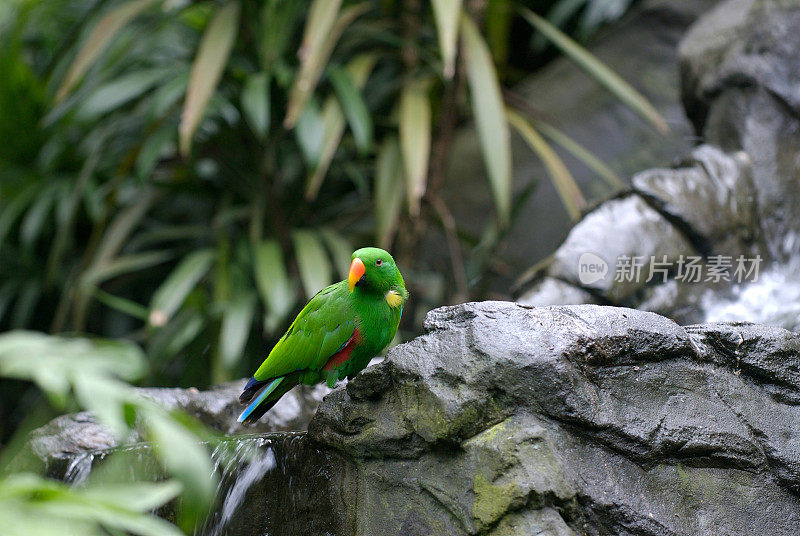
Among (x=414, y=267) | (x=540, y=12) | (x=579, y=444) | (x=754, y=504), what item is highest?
(x=540, y=12)

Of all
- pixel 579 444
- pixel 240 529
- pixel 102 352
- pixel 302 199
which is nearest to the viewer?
pixel 102 352

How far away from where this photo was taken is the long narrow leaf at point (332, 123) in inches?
157

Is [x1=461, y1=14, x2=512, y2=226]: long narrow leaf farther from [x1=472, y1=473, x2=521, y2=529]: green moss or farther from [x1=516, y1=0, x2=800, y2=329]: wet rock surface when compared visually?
[x1=472, y1=473, x2=521, y2=529]: green moss

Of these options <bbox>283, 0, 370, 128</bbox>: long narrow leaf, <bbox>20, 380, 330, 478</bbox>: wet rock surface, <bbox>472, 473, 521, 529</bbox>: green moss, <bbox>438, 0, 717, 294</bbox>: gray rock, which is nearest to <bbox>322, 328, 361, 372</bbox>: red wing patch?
<bbox>472, 473, 521, 529</bbox>: green moss

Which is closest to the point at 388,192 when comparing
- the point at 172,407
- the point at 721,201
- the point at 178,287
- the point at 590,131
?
the point at 178,287

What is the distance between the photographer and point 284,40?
4.49m

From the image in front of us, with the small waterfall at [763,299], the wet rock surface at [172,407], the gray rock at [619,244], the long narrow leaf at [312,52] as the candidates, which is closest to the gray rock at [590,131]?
the gray rock at [619,244]

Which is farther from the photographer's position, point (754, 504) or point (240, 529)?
point (240, 529)

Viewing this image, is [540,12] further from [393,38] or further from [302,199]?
[302,199]

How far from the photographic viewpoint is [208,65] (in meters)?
4.06

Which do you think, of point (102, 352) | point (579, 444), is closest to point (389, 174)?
point (579, 444)

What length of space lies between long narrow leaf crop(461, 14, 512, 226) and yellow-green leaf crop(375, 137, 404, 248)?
0.54 metres

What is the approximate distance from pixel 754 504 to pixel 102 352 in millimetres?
1637

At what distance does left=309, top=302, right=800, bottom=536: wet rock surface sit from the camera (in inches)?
67.9
